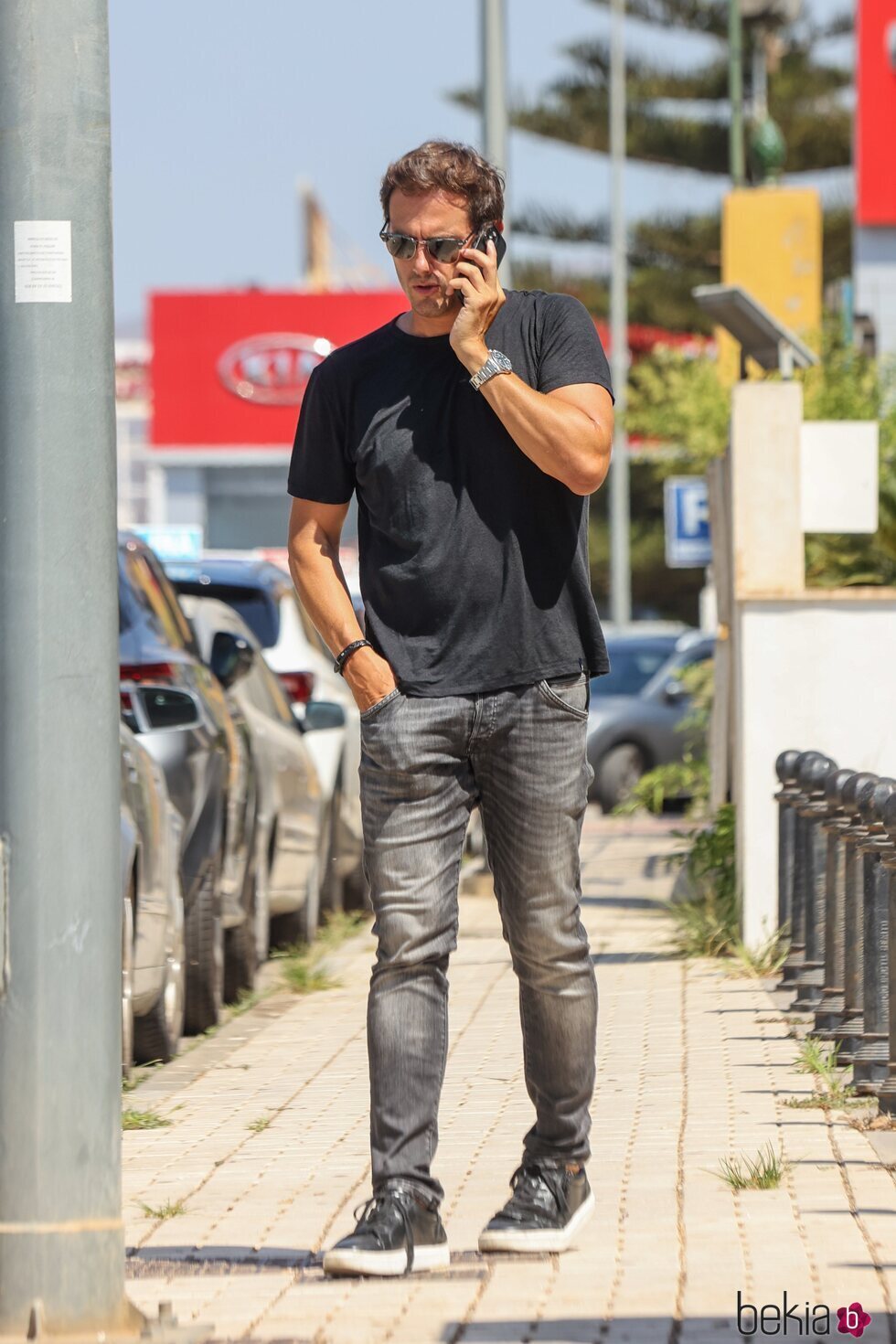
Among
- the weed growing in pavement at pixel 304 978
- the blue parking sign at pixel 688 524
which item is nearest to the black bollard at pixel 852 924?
the weed growing in pavement at pixel 304 978

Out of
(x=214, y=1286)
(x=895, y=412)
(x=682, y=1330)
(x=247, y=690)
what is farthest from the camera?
(x=895, y=412)

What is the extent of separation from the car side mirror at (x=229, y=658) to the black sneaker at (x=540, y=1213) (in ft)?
17.6

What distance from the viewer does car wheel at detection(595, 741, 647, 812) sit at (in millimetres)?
23828

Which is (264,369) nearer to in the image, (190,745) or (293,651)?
(293,651)

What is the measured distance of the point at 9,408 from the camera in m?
4.50

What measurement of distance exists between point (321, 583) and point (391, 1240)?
1.27 meters

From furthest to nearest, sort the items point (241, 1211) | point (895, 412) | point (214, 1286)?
1. point (895, 412)
2. point (241, 1211)
3. point (214, 1286)

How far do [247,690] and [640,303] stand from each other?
39.1m

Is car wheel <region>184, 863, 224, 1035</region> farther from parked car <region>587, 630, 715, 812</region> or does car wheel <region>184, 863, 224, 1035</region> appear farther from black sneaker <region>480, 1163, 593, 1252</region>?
parked car <region>587, 630, 715, 812</region>

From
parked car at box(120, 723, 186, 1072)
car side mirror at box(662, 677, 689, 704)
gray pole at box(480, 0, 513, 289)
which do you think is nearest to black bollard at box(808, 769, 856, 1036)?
parked car at box(120, 723, 186, 1072)

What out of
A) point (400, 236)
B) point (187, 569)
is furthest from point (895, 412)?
point (400, 236)

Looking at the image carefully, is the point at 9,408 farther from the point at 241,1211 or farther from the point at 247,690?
the point at 247,690

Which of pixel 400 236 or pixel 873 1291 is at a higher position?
pixel 400 236

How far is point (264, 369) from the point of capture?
50.6 meters
